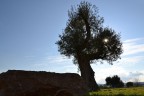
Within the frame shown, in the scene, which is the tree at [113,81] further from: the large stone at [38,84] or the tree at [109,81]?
the large stone at [38,84]

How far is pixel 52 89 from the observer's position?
464 inches

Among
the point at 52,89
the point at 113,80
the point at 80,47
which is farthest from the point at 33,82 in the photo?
the point at 113,80

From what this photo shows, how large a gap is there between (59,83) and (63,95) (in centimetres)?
48

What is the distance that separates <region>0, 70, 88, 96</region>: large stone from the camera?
11.2m

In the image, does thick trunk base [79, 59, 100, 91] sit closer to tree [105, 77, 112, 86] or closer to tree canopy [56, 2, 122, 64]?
tree canopy [56, 2, 122, 64]

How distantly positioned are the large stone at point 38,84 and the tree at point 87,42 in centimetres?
4116

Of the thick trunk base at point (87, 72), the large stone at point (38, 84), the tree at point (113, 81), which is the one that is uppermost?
the tree at point (113, 81)

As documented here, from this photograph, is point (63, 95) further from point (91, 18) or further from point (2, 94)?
point (91, 18)

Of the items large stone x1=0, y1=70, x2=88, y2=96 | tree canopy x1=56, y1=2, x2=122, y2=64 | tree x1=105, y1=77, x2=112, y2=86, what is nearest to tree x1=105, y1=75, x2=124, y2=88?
tree x1=105, y1=77, x2=112, y2=86

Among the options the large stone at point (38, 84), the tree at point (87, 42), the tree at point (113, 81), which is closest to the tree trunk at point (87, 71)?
the tree at point (87, 42)

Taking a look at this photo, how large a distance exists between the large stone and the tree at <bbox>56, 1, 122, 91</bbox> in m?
41.2

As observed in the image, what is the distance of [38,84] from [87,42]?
43271 mm

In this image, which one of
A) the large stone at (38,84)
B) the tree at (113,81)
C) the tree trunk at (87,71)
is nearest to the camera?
the large stone at (38,84)

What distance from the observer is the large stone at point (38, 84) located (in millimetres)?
11234
